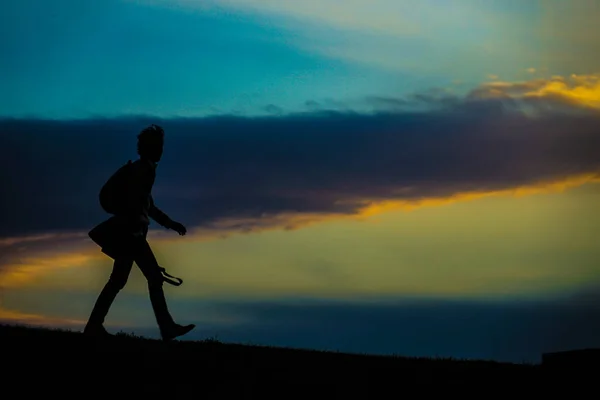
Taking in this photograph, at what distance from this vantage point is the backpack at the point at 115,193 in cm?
1563

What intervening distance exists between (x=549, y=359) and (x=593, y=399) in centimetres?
193

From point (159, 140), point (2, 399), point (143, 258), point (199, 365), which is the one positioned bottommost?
point (2, 399)

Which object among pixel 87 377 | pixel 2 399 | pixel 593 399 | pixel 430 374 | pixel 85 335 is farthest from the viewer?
pixel 85 335

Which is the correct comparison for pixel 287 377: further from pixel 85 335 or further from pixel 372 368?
pixel 85 335

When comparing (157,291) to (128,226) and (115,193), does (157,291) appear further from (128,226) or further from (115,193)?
(115,193)

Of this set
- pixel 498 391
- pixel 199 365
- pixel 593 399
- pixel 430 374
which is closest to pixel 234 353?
pixel 199 365

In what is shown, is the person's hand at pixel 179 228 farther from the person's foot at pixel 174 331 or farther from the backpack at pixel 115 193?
the person's foot at pixel 174 331

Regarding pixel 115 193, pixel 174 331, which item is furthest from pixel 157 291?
pixel 115 193

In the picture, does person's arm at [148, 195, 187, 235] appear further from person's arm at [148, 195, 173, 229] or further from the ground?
the ground

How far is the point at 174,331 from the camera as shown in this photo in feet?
Result: 53.1

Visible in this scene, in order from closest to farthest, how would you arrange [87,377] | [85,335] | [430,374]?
[87,377] < [430,374] < [85,335]

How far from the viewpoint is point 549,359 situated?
15.1 m

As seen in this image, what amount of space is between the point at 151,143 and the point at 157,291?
8.11ft

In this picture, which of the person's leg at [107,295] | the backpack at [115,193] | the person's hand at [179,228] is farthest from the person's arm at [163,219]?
the person's leg at [107,295]
